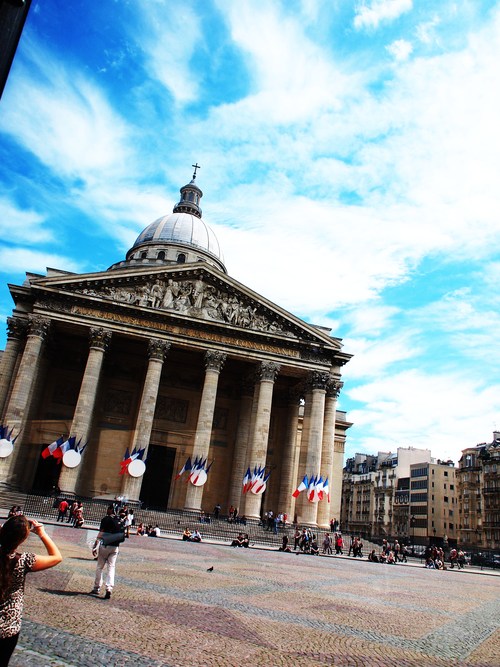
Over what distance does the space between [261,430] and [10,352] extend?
1730 centimetres

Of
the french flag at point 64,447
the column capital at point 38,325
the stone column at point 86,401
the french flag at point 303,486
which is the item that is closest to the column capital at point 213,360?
the stone column at point 86,401

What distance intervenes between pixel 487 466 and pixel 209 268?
54.8 meters

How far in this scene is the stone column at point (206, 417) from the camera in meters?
35.4

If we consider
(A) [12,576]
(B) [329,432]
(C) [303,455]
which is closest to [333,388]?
(B) [329,432]

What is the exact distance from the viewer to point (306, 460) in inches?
1501

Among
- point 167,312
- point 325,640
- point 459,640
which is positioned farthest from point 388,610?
point 167,312

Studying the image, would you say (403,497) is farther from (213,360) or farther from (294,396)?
(213,360)

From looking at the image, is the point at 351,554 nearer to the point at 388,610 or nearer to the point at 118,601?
the point at 388,610

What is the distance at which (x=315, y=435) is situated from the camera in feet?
126

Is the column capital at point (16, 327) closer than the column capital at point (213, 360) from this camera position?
Yes

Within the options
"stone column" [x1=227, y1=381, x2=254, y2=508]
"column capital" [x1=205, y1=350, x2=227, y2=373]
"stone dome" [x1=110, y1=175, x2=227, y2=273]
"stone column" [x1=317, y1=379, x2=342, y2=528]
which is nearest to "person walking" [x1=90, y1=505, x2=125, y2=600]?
"column capital" [x1=205, y1=350, x2=227, y2=373]

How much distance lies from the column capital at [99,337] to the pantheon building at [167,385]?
3.6 inches

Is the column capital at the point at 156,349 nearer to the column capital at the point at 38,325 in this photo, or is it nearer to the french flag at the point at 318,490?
the column capital at the point at 38,325

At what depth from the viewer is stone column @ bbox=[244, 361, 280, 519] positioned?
A: 35.9m
